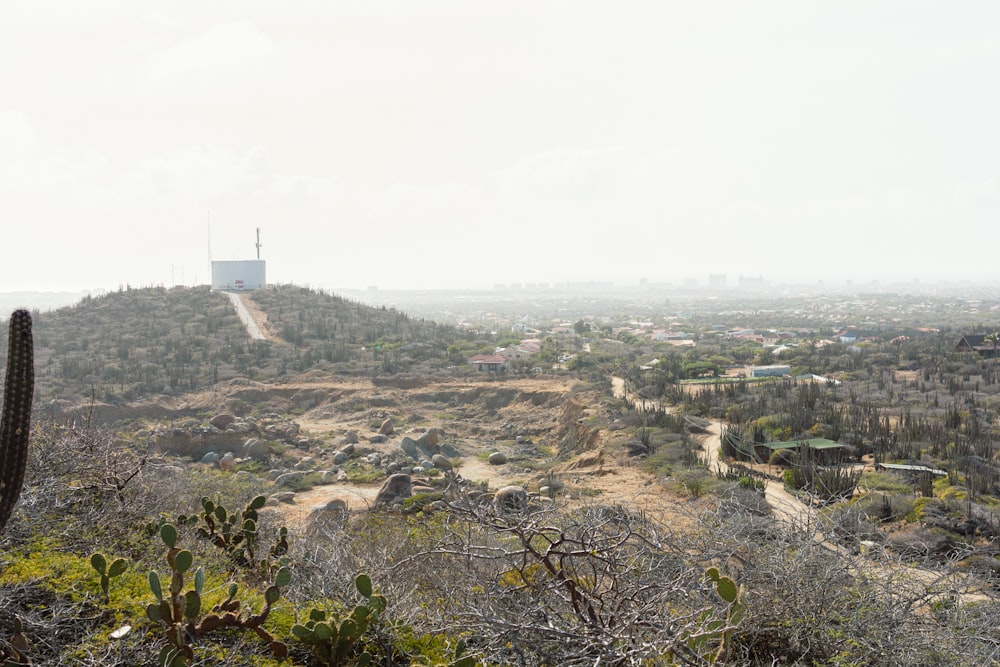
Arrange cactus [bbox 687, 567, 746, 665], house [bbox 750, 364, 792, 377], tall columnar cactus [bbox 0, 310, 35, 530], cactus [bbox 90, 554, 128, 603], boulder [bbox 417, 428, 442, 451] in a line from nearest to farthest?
cactus [bbox 687, 567, 746, 665] → tall columnar cactus [bbox 0, 310, 35, 530] → cactus [bbox 90, 554, 128, 603] → boulder [bbox 417, 428, 442, 451] → house [bbox 750, 364, 792, 377]

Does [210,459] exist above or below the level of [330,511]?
below

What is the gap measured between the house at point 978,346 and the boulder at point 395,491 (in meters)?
33.5

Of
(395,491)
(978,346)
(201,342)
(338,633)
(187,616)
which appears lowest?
(395,491)

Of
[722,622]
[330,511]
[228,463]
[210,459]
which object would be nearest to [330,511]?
[330,511]

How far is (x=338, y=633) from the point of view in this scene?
4008 millimetres

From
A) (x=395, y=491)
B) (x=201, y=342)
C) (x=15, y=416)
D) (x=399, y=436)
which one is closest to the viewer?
(x=15, y=416)

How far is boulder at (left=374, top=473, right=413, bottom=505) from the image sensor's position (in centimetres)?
1341

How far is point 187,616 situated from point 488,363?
31.4 m

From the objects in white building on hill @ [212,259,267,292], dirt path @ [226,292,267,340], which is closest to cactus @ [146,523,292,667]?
dirt path @ [226,292,267,340]

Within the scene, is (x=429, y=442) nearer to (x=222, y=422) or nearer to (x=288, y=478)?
(x=288, y=478)

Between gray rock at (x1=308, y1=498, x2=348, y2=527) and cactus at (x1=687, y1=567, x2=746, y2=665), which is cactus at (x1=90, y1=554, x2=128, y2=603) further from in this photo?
gray rock at (x1=308, y1=498, x2=348, y2=527)

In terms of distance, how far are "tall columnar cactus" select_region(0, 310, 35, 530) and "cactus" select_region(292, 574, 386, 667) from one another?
6.97 feet

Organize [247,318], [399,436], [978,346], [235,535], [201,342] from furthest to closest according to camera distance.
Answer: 1. [247,318]
2. [201,342]
3. [978,346]
4. [399,436]
5. [235,535]

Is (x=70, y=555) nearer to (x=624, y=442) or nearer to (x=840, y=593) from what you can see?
(x=840, y=593)
